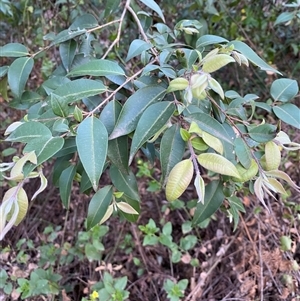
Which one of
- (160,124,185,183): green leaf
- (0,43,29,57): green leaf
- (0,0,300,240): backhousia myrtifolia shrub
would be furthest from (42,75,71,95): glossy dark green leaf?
(160,124,185,183): green leaf

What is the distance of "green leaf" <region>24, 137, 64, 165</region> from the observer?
514 millimetres

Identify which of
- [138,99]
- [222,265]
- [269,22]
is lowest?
[222,265]

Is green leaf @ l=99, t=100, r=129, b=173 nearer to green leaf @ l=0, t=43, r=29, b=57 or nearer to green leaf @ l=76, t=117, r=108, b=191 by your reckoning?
green leaf @ l=76, t=117, r=108, b=191

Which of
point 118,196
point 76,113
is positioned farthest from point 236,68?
point 76,113

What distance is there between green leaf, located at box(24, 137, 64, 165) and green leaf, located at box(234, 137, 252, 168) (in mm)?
282

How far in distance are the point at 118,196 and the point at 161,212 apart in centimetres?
88

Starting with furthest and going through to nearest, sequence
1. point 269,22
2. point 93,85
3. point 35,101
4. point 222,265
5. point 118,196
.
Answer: point 269,22, point 222,265, point 35,101, point 118,196, point 93,85

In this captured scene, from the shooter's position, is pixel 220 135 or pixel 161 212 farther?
pixel 161 212

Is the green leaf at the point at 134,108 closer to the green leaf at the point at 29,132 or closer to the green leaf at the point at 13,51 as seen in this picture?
the green leaf at the point at 29,132

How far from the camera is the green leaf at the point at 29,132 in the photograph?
55cm

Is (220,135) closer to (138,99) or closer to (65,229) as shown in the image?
(138,99)

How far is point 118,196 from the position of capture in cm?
76

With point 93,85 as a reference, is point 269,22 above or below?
below

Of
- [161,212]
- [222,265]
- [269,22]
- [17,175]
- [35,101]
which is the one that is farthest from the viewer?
[269,22]
